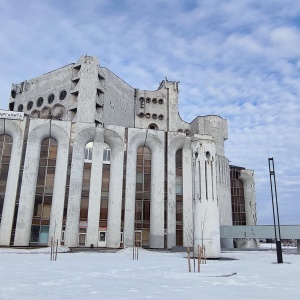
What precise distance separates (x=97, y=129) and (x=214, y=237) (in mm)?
23025

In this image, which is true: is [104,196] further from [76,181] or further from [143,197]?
[143,197]

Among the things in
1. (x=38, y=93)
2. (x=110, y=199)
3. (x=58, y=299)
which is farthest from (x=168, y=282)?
(x=38, y=93)

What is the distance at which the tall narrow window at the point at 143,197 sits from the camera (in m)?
41.7

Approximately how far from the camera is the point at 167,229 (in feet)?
137

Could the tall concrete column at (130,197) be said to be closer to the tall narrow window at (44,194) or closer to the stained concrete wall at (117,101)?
the tall narrow window at (44,194)

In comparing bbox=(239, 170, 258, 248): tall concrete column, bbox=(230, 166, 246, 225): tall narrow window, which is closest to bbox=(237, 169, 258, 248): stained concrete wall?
bbox=(239, 170, 258, 248): tall concrete column

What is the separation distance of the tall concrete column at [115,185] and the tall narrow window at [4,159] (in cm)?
1337

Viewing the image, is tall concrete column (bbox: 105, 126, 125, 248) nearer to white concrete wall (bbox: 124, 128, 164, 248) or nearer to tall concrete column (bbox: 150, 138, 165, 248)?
white concrete wall (bbox: 124, 128, 164, 248)

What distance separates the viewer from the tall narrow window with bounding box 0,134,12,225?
39.6 m

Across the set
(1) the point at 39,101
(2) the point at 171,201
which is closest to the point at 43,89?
(1) the point at 39,101

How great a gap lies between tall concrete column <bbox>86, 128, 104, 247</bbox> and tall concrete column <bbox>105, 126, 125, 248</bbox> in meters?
1.40

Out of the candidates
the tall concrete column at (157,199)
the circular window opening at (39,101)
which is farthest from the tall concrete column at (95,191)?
the circular window opening at (39,101)

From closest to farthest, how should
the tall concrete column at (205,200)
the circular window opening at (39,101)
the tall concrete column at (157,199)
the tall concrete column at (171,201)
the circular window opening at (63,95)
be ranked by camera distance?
1. the tall concrete column at (205,200)
2. the tall concrete column at (157,199)
3. the tall concrete column at (171,201)
4. the circular window opening at (63,95)
5. the circular window opening at (39,101)

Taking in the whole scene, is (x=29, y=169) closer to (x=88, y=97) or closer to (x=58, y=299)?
(x=88, y=97)
